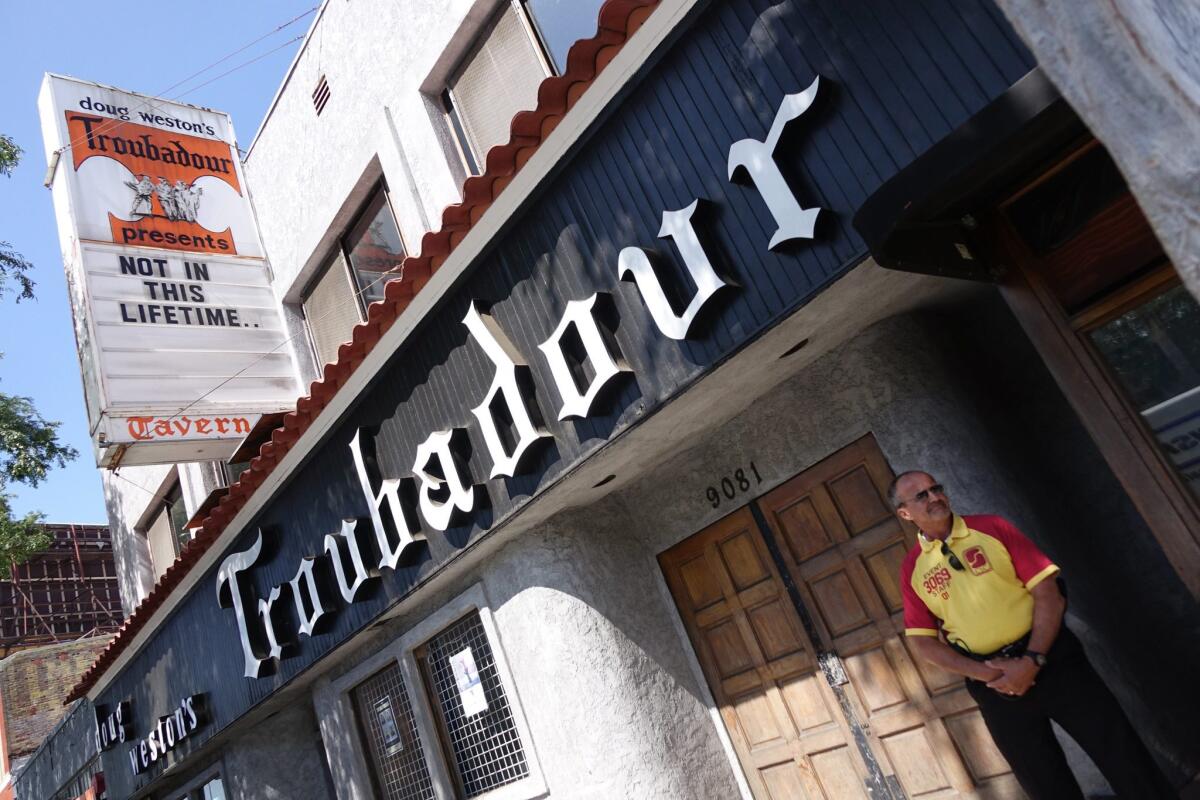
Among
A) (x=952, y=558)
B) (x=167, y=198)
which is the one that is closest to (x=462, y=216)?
(x=952, y=558)

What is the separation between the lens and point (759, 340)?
13.6ft

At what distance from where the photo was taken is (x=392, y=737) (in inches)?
295

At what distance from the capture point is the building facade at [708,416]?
369 cm

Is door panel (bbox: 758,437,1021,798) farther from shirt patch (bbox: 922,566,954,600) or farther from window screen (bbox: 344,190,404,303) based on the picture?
window screen (bbox: 344,190,404,303)

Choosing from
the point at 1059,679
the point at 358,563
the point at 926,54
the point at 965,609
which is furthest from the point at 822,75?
the point at 358,563

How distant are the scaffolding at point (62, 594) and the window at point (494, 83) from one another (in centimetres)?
3099

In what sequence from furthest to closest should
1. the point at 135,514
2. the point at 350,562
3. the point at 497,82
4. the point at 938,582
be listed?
the point at 135,514 < the point at 497,82 < the point at 350,562 < the point at 938,582

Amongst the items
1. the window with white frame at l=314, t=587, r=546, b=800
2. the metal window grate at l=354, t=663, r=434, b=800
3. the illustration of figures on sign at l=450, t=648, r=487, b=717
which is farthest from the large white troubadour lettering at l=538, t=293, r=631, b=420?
the metal window grate at l=354, t=663, r=434, b=800

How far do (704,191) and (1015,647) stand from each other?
2.48m

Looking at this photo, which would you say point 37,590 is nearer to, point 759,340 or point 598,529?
point 598,529

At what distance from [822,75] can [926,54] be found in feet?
1.45

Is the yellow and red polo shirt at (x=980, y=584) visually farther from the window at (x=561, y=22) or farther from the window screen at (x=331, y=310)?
the window screen at (x=331, y=310)

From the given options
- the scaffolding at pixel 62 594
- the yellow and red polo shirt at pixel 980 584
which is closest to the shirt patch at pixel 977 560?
the yellow and red polo shirt at pixel 980 584

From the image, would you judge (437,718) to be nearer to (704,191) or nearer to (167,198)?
(704,191)
